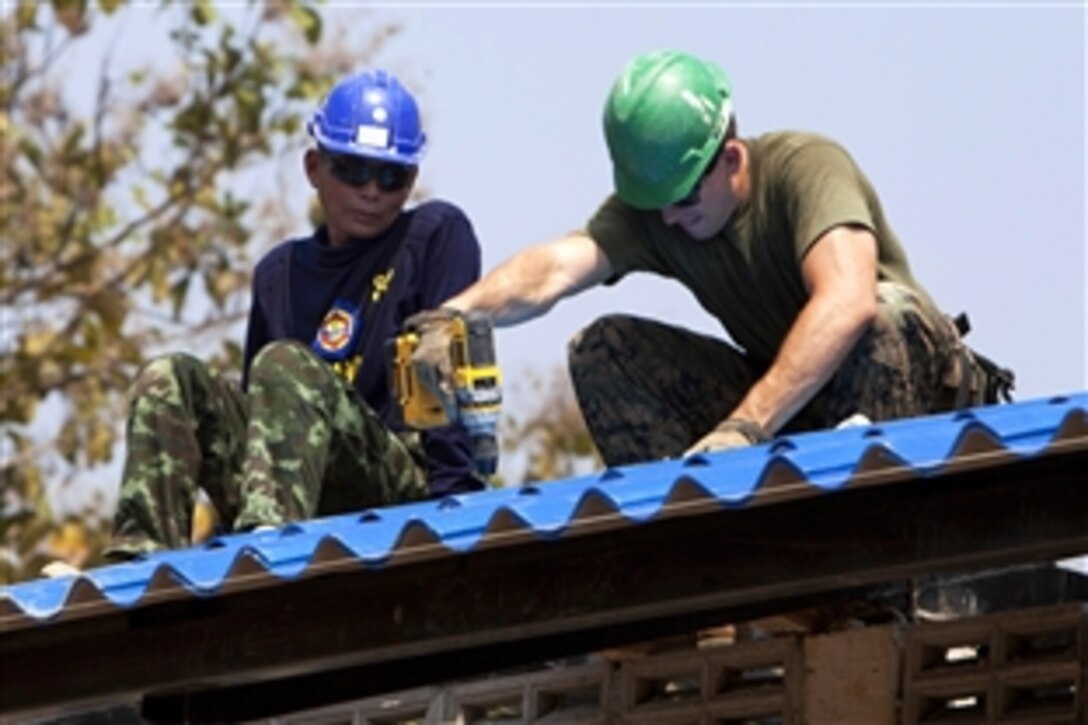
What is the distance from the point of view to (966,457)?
7234 millimetres

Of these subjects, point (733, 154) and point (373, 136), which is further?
point (373, 136)

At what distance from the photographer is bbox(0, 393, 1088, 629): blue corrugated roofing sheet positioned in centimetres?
724

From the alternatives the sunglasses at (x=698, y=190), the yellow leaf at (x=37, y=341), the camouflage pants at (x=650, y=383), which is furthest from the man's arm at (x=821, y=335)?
the yellow leaf at (x=37, y=341)

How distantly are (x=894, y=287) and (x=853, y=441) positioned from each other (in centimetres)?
213

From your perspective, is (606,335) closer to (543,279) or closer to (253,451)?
(543,279)

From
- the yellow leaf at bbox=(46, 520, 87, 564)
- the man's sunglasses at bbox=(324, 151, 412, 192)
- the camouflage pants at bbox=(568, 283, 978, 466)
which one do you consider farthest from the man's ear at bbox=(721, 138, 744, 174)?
the yellow leaf at bbox=(46, 520, 87, 564)

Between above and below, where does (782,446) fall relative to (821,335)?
below

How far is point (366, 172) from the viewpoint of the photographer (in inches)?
418

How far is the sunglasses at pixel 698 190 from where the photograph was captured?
9.90m

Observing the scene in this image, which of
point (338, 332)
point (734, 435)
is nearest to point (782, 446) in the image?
point (734, 435)

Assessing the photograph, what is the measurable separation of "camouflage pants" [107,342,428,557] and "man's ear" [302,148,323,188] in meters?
1.01

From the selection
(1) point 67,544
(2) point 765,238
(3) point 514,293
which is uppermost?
(2) point 765,238

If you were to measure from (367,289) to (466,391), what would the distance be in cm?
96

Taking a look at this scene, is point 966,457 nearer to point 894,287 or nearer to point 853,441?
point 853,441
